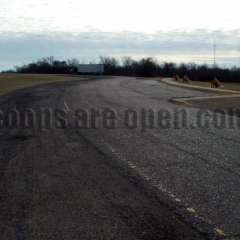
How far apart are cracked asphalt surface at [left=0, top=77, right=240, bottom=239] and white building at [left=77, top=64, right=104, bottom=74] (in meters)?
126

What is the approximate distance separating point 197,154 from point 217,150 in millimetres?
705

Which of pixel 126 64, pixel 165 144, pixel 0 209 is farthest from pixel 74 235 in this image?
pixel 126 64

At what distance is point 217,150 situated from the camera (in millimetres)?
12578

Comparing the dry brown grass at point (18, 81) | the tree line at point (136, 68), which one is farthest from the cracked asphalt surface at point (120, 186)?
the tree line at point (136, 68)

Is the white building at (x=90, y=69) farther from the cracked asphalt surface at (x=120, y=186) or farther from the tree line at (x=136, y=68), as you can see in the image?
the cracked asphalt surface at (x=120, y=186)

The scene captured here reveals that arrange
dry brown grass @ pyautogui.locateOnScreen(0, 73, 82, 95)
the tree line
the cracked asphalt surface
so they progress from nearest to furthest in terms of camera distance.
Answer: the cracked asphalt surface → dry brown grass @ pyautogui.locateOnScreen(0, 73, 82, 95) → the tree line

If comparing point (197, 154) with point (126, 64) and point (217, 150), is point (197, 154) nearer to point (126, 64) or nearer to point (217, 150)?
point (217, 150)

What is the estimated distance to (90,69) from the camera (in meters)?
142

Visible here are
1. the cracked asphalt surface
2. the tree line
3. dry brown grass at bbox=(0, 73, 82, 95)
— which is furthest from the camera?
the tree line

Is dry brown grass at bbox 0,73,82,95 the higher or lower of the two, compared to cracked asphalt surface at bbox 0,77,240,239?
lower

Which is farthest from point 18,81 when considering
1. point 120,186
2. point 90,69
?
point 90,69

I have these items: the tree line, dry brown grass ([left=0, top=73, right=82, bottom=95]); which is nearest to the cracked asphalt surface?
dry brown grass ([left=0, top=73, right=82, bottom=95])

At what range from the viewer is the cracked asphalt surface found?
22.3ft

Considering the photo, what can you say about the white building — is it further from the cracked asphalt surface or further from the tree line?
the cracked asphalt surface
